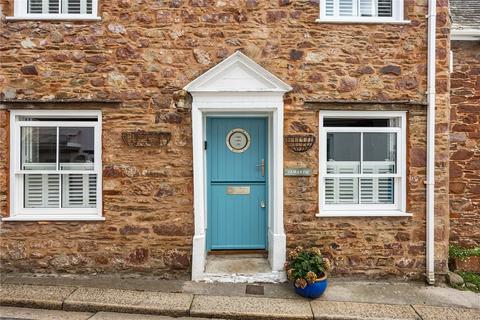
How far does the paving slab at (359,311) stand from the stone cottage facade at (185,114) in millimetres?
816

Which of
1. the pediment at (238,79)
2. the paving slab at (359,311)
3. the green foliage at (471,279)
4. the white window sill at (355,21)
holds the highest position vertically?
the white window sill at (355,21)

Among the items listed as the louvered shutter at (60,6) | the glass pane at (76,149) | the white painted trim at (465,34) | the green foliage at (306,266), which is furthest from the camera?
the white painted trim at (465,34)

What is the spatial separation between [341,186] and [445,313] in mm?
2167

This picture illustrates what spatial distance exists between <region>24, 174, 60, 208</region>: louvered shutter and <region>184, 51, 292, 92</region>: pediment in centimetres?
262

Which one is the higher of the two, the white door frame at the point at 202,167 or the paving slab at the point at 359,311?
the white door frame at the point at 202,167

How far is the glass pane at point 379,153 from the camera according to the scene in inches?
211

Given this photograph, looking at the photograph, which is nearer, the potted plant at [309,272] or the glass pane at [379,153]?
the potted plant at [309,272]

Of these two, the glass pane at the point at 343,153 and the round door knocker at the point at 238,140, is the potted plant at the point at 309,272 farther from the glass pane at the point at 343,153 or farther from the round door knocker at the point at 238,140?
the round door knocker at the point at 238,140

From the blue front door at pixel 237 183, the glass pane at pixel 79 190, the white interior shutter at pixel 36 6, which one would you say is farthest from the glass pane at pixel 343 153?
the white interior shutter at pixel 36 6

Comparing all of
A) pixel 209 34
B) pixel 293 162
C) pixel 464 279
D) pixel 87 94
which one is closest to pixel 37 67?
pixel 87 94

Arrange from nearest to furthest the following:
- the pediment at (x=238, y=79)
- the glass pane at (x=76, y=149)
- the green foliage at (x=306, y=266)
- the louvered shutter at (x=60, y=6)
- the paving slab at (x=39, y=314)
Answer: the paving slab at (x=39, y=314) < the green foliage at (x=306, y=266) < the pediment at (x=238, y=79) < the glass pane at (x=76, y=149) < the louvered shutter at (x=60, y=6)

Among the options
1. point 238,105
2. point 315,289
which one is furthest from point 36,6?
point 315,289

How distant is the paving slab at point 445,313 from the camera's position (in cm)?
423

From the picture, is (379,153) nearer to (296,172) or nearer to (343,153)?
(343,153)
